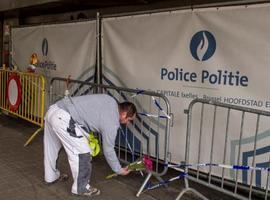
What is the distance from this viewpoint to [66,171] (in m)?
4.93

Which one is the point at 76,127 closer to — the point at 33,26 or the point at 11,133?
the point at 11,133

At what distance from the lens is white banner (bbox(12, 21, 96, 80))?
19.2 ft

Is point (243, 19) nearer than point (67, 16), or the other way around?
point (243, 19)

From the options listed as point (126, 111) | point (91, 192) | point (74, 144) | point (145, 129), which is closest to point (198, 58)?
point (126, 111)

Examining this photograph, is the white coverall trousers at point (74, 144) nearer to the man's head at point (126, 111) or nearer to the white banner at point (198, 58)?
the man's head at point (126, 111)

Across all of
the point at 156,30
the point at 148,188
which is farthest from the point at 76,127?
the point at 156,30

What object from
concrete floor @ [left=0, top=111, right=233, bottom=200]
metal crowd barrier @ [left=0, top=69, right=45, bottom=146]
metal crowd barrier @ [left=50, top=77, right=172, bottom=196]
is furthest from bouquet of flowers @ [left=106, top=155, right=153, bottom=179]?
metal crowd barrier @ [left=0, top=69, right=45, bottom=146]

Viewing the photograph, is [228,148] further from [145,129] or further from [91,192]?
[91,192]

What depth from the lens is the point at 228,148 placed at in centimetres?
406

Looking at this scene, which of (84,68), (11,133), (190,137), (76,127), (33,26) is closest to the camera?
(76,127)

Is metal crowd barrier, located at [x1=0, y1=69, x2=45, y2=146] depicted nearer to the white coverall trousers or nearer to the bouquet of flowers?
the white coverall trousers

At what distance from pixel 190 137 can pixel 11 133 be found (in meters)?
3.90

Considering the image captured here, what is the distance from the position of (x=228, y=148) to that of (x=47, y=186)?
221 centimetres

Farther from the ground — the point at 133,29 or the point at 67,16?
the point at 67,16
